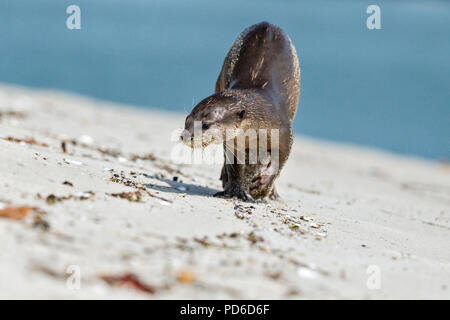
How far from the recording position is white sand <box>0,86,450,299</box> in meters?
3.05

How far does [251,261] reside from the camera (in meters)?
3.56

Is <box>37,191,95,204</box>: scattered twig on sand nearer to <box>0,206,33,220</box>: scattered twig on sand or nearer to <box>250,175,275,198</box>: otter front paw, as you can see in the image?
<box>0,206,33,220</box>: scattered twig on sand

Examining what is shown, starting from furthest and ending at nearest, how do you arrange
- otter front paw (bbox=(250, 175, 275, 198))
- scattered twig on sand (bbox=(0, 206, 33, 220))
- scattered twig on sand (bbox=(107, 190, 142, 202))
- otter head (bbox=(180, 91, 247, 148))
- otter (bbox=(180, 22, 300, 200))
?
otter front paw (bbox=(250, 175, 275, 198)), otter (bbox=(180, 22, 300, 200)), otter head (bbox=(180, 91, 247, 148)), scattered twig on sand (bbox=(107, 190, 142, 202)), scattered twig on sand (bbox=(0, 206, 33, 220))

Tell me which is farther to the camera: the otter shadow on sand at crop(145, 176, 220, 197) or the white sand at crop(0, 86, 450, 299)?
the otter shadow on sand at crop(145, 176, 220, 197)

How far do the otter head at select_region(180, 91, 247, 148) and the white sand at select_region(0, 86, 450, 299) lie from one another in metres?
0.52

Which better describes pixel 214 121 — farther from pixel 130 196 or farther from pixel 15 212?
pixel 15 212

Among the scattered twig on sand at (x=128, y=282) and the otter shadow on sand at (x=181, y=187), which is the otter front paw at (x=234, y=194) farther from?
the scattered twig on sand at (x=128, y=282)

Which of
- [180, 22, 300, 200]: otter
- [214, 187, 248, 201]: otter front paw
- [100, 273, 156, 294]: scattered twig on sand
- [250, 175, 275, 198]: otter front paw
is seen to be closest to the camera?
[100, 273, 156, 294]: scattered twig on sand

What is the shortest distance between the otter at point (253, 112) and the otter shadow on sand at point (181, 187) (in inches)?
9.4

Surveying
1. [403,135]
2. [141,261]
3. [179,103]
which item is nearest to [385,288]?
[141,261]

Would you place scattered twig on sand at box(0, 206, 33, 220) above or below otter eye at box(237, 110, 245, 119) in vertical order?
below

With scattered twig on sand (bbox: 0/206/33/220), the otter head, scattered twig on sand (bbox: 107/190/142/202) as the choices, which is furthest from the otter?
scattered twig on sand (bbox: 0/206/33/220)

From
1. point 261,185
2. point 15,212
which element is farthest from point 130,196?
point 261,185

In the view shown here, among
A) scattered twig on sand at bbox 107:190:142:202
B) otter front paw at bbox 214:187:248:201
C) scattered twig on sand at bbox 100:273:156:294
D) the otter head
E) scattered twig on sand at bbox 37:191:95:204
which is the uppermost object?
the otter head
